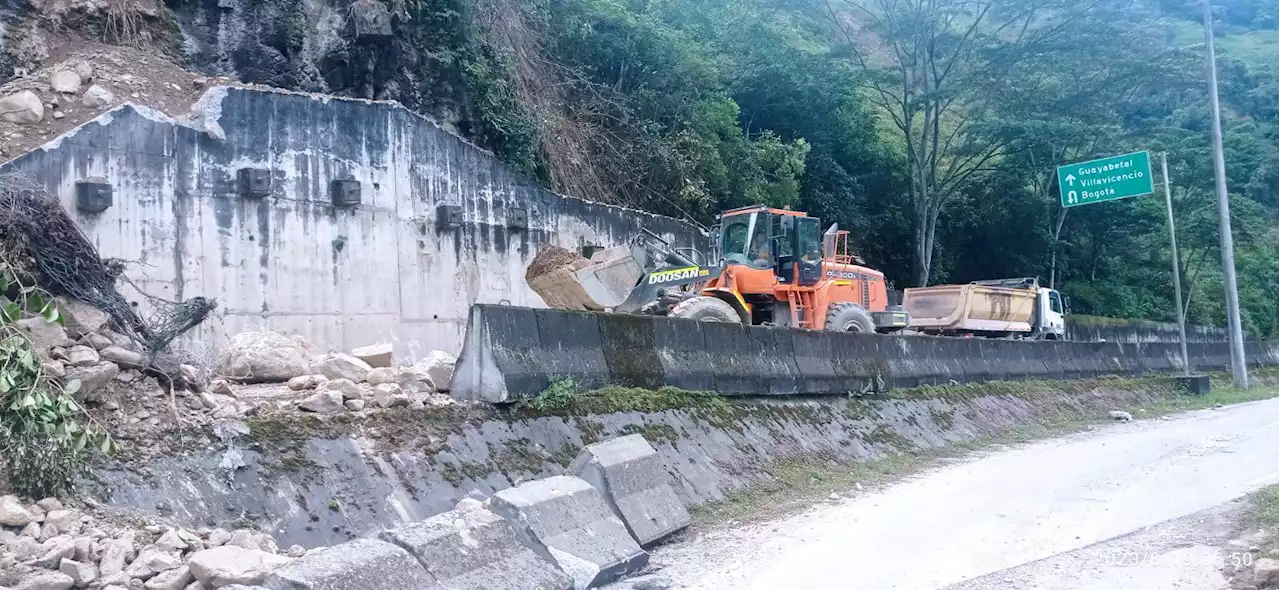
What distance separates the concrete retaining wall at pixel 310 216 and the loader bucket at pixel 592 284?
2.50 metres

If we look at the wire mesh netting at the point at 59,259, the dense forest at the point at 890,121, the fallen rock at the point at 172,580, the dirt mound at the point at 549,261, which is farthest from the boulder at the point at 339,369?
the dense forest at the point at 890,121

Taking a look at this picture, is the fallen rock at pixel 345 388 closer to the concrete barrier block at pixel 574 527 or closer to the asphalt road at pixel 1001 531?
the concrete barrier block at pixel 574 527

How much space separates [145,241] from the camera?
12.5 m

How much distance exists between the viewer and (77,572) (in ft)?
15.7

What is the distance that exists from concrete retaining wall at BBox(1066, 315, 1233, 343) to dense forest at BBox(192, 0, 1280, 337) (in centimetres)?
171

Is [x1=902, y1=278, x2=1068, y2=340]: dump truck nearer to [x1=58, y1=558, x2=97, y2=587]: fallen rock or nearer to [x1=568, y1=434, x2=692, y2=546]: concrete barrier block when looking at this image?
[x1=568, y1=434, x2=692, y2=546]: concrete barrier block

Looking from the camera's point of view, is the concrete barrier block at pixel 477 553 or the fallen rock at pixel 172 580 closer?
the fallen rock at pixel 172 580

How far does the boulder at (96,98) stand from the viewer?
13422 mm

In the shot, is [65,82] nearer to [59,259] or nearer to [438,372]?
[59,259]

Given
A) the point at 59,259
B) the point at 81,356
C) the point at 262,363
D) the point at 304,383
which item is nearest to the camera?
the point at 81,356

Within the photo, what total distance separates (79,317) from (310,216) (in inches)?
290

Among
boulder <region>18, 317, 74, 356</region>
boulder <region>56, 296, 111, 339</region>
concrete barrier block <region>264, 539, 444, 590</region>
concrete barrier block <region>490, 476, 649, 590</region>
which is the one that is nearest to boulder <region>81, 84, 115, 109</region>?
boulder <region>56, 296, 111, 339</region>

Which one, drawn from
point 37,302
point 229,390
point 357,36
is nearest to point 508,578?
point 229,390

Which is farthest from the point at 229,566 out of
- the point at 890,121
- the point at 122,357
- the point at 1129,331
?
the point at 890,121
